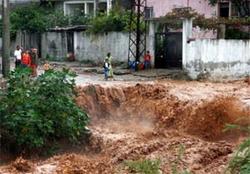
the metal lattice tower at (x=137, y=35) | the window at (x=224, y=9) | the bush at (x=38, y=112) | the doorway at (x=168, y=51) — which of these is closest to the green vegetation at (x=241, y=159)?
the bush at (x=38, y=112)

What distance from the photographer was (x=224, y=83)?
24.6 meters

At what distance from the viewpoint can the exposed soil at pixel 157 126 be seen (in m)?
14.3

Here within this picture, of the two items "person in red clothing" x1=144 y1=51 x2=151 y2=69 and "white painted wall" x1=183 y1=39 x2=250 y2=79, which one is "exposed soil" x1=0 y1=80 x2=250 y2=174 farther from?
"person in red clothing" x1=144 y1=51 x2=151 y2=69

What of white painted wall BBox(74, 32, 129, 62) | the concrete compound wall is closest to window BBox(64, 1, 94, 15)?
white painted wall BBox(74, 32, 129, 62)

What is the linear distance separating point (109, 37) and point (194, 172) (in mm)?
20030

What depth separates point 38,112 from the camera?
15.9m

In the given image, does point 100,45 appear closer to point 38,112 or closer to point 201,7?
point 201,7

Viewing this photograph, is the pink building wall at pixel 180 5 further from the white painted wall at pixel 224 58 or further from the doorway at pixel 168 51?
the white painted wall at pixel 224 58

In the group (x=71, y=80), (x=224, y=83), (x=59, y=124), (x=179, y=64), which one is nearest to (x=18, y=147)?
(x=59, y=124)

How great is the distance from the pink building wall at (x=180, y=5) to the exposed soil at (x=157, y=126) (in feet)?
27.5

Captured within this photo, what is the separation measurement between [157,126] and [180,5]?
14.2 m

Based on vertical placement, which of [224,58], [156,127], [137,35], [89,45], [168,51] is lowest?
[156,127]

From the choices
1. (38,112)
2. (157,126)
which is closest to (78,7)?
(157,126)

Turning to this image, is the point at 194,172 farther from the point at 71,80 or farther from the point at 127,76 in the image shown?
the point at 127,76
